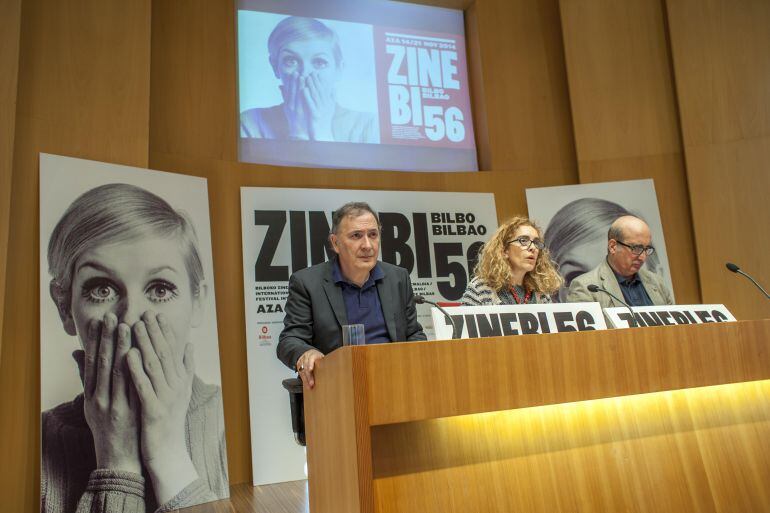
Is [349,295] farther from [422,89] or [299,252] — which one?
[422,89]

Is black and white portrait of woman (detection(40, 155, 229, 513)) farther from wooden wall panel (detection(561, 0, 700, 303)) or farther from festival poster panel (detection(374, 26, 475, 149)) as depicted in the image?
wooden wall panel (detection(561, 0, 700, 303))

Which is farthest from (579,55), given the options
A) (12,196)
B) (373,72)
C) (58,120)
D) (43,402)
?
(43,402)

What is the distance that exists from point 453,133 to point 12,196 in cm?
328

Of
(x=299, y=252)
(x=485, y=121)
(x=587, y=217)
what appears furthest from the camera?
(x=485, y=121)

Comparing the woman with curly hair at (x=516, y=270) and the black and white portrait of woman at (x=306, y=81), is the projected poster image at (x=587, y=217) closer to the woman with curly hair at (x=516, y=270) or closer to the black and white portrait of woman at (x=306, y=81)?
the black and white portrait of woman at (x=306, y=81)

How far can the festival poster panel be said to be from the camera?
5.14 m

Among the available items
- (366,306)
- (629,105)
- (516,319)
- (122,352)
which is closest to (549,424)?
(516,319)

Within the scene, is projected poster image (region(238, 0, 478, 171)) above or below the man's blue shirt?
above

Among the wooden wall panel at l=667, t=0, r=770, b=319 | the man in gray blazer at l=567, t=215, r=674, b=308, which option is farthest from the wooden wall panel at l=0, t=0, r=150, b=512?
the wooden wall panel at l=667, t=0, r=770, b=319

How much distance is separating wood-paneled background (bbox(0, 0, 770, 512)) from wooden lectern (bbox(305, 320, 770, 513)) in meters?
2.25

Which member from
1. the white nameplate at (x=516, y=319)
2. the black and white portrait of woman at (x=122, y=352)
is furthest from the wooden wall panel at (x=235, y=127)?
the white nameplate at (x=516, y=319)

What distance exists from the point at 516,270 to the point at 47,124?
2.67 m

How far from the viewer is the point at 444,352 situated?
1.60m

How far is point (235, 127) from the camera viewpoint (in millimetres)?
4547
